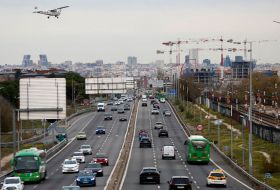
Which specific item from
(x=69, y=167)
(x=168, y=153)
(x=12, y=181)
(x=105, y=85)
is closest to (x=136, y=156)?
(x=168, y=153)

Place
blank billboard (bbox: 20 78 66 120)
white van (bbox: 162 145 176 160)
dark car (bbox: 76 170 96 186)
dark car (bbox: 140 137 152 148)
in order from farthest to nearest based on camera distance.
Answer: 1. dark car (bbox: 140 137 152 148)
2. white van (bbox: 162 145 176 160)
3. blank billboard (bbox: 20 78 66 120)
4. dark car (bbox: 76 170 96 186)

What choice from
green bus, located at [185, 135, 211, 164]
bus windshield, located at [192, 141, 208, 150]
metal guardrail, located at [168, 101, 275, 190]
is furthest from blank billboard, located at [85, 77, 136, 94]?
bus windshield, located at [192, 141, 208, 150]

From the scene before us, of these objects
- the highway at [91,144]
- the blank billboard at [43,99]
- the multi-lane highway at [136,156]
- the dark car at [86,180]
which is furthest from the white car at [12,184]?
the blank billboard at [43,99]

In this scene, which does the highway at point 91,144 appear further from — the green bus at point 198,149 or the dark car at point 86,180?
the green bus at point 198,149

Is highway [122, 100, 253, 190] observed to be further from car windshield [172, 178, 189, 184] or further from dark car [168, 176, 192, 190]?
dark car [168, 176, 192, 190]

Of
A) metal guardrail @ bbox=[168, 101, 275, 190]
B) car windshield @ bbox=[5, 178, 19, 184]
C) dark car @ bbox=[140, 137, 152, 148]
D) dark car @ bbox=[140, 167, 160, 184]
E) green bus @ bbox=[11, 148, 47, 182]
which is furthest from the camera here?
dark car @ bbox=[140, 137, 152, 148]

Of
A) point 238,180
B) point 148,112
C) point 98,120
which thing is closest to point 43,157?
point 238,180
